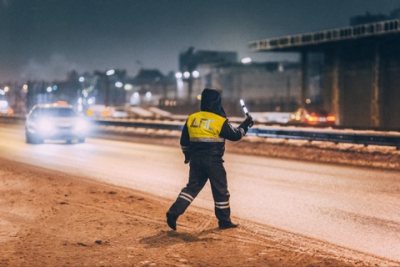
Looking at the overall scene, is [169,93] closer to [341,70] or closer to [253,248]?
[341,70]

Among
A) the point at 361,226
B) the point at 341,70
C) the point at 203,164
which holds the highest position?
the point at 341,70

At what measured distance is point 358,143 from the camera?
1948cm

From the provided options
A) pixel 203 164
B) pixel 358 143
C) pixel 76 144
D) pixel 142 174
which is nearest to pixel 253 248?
pixel 203 164

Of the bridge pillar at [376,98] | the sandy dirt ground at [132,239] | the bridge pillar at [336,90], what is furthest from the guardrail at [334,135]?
the bridge pillar at [336,90]

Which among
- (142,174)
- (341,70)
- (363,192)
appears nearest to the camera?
(363,192)

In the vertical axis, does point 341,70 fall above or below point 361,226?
above

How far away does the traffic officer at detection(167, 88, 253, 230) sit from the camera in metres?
7.65

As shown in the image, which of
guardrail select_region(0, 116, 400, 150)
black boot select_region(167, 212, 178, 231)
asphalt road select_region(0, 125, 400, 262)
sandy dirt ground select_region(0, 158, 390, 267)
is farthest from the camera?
guardrail select_region(0, 116, 400, 150)

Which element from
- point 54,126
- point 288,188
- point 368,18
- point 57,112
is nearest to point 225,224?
point 288,188

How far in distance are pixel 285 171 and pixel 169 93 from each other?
11480 centimetres

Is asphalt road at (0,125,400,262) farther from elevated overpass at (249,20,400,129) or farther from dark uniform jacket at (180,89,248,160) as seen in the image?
elevated overpass at (249,20,400,129)

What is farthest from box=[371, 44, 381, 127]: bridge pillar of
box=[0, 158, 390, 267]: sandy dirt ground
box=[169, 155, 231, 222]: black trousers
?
box=[169, 155, 231, 222]: black trousers

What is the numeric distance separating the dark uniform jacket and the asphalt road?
1606mm

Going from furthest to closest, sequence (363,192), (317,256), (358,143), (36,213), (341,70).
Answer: (341,70), (358,143), (363,192), (36,213), (317,256)
